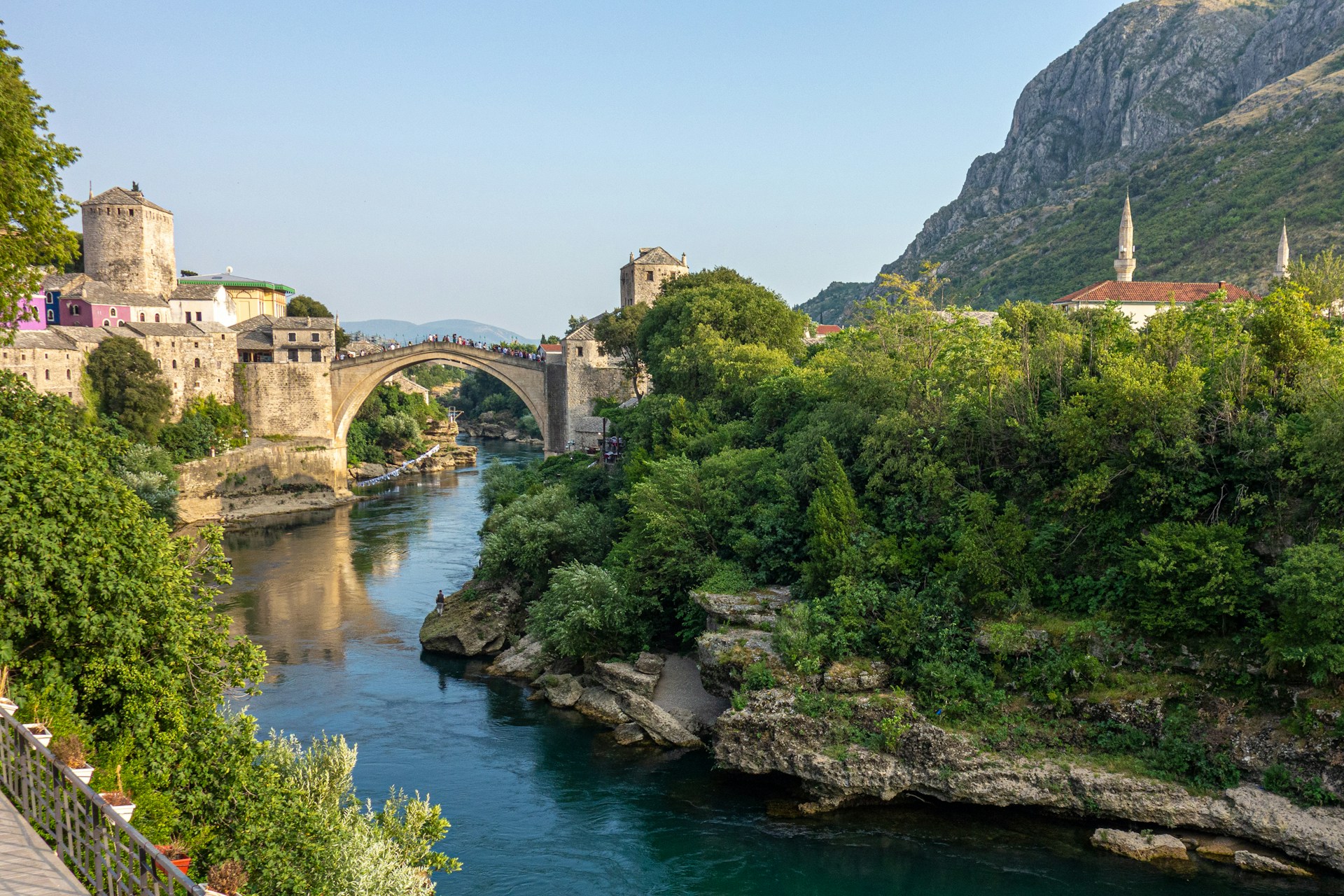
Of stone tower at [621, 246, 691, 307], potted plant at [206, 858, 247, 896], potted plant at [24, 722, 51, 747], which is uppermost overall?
stone tower at [621, 246, 691, 307]

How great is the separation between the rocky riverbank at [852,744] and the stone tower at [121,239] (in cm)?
4339

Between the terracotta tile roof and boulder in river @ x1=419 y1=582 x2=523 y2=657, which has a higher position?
the terracotta tile roof

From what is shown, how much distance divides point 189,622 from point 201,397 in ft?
138

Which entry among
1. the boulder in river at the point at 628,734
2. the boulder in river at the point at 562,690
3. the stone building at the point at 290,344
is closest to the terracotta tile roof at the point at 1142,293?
the boulder in river at the point at 562,690

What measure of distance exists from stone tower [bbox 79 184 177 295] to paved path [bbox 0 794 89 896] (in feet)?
178

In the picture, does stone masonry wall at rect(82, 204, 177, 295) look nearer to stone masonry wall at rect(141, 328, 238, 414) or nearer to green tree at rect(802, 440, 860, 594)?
stone masonry wall at rect(141, 328, 238, 414)

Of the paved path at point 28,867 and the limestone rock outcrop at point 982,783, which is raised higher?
the paved path at point 28,867

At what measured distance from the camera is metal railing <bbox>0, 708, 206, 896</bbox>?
242 inches

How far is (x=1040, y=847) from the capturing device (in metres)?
15.3

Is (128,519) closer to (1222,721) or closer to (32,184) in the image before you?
(32,184)

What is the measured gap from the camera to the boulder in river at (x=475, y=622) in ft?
84.9

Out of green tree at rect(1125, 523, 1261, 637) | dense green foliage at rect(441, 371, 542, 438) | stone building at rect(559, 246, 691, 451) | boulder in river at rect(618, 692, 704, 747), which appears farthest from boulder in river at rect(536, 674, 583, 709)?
dense green foliage at rect(441, 371, 542, 438)

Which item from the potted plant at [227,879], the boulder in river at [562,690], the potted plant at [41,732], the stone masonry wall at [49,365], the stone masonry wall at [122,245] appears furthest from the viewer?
the stone masonry wall at [122,245]

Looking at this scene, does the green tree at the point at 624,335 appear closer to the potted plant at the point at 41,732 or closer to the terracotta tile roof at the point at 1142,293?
the terracotta tile roof at the point at 1142,293
